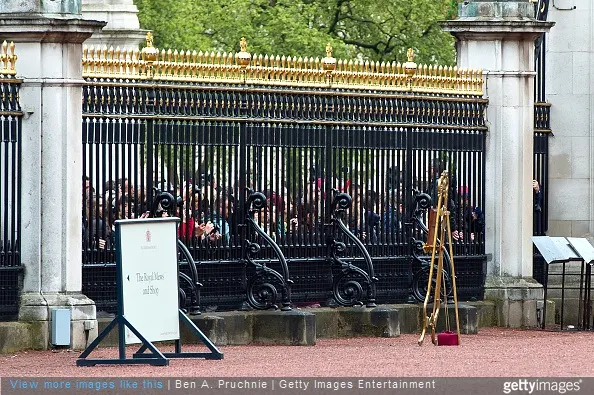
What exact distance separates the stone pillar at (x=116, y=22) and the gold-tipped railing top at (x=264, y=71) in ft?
30.3

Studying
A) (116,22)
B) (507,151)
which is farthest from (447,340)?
(116,22)

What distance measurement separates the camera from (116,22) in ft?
104

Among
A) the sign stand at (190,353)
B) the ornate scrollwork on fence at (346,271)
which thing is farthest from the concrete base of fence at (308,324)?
the sign stand at (190,353)

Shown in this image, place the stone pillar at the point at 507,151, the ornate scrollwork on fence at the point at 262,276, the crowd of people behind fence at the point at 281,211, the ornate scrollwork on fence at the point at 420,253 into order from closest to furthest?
1. the crowd of people behind fence at the point at 281,211
2. the ornate scrollwork on fence at the point at 262,276
3. the ornate scrollwork on fence at the point at 420,253
4. the stone pillar at the point at 507,151

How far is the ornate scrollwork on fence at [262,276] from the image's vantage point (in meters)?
20.2

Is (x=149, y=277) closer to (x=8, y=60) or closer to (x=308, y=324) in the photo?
(x=8, y=60)

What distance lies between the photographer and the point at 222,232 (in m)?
20.3

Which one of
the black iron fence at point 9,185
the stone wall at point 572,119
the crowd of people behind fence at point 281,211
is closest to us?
the black iron fence at point 9,185

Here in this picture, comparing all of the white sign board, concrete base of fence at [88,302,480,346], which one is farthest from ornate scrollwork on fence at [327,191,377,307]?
the white sign board

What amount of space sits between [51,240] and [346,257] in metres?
3.65

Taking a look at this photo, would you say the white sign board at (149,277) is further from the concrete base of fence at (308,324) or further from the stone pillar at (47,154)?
the concrete base of fence at (308,324)

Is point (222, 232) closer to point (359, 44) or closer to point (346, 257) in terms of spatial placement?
point (346, 257)

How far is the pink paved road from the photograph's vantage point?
1622cm

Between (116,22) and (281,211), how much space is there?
11537 millimetres
